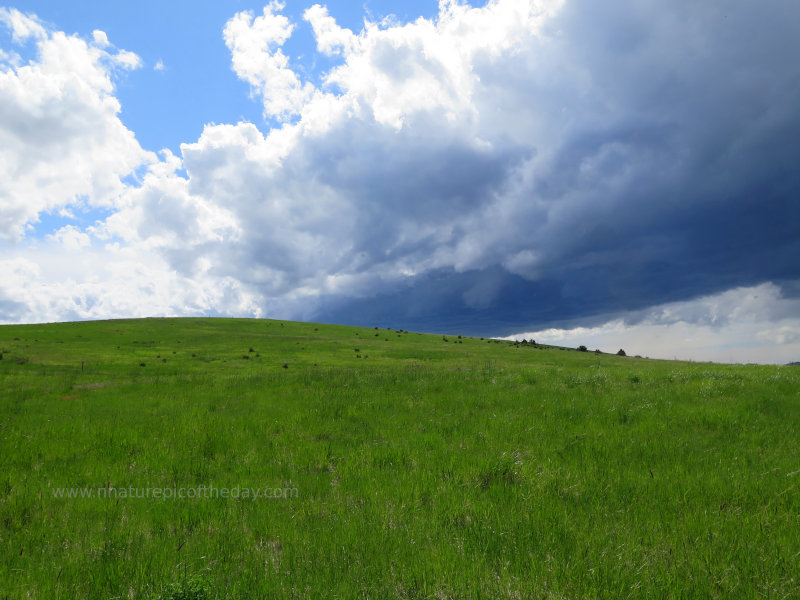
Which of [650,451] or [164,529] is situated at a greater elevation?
[650,451]

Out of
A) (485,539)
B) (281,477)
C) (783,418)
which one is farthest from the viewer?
(783,418)

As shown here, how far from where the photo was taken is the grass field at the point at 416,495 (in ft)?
13.8

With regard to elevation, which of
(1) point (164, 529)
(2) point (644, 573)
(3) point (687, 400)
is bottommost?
(1) point (164, 529)

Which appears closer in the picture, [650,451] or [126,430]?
[650,451]

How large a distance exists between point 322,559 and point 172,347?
59778 millimetres

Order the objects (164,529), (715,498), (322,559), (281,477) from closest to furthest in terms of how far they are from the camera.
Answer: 1. (322,559)
2. (164,529)
3. (715,498)
4. (281,477)

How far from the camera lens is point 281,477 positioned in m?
7.60

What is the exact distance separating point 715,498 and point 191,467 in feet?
32.7

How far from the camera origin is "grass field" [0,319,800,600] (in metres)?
4.21

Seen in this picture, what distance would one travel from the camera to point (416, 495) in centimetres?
637

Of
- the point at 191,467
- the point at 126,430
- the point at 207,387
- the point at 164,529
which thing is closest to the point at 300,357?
the point at 207,387

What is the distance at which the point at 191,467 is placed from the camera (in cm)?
840

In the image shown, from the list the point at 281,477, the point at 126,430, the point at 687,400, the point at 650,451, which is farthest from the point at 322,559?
→ the point at 687,400

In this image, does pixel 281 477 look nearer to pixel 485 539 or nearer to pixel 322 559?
pixel 322 559
